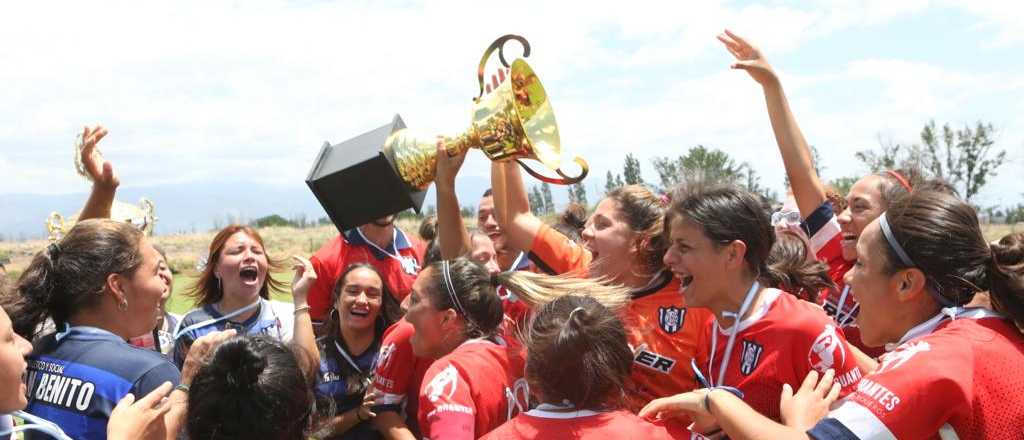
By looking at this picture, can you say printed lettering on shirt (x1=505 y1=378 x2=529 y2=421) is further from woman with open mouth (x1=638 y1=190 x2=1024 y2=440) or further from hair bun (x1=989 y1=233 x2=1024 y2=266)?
hair bun (x1=989 y1=233 x2=1024 y2=266)

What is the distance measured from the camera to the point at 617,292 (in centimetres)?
376

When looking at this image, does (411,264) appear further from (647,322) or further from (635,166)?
(647,322)

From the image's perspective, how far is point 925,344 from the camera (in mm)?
2473

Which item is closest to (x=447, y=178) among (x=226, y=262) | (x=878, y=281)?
(x=226, y=262)

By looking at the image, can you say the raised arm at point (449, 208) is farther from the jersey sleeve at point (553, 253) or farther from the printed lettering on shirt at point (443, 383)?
the printed lettering on shirt at point (443, 383)

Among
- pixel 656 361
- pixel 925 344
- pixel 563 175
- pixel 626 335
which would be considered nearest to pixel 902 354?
pixel 925 344

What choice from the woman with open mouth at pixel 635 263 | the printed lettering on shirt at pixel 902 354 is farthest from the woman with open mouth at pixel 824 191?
the printed lettering on shirt at pixel 902 354

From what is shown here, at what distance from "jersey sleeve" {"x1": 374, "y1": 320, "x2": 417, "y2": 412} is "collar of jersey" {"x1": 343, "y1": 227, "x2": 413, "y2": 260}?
150 centimetres

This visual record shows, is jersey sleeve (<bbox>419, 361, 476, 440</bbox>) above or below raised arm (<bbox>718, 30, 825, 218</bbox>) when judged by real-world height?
below

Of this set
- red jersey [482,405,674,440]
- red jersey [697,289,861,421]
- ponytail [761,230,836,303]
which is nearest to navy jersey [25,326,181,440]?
red jersey [482,405,674,440]

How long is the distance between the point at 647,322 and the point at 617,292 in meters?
0.20

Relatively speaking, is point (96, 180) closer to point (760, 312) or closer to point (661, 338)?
point (661, 338)

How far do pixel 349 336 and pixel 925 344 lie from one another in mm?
3637

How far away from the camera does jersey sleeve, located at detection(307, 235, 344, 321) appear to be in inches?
243
